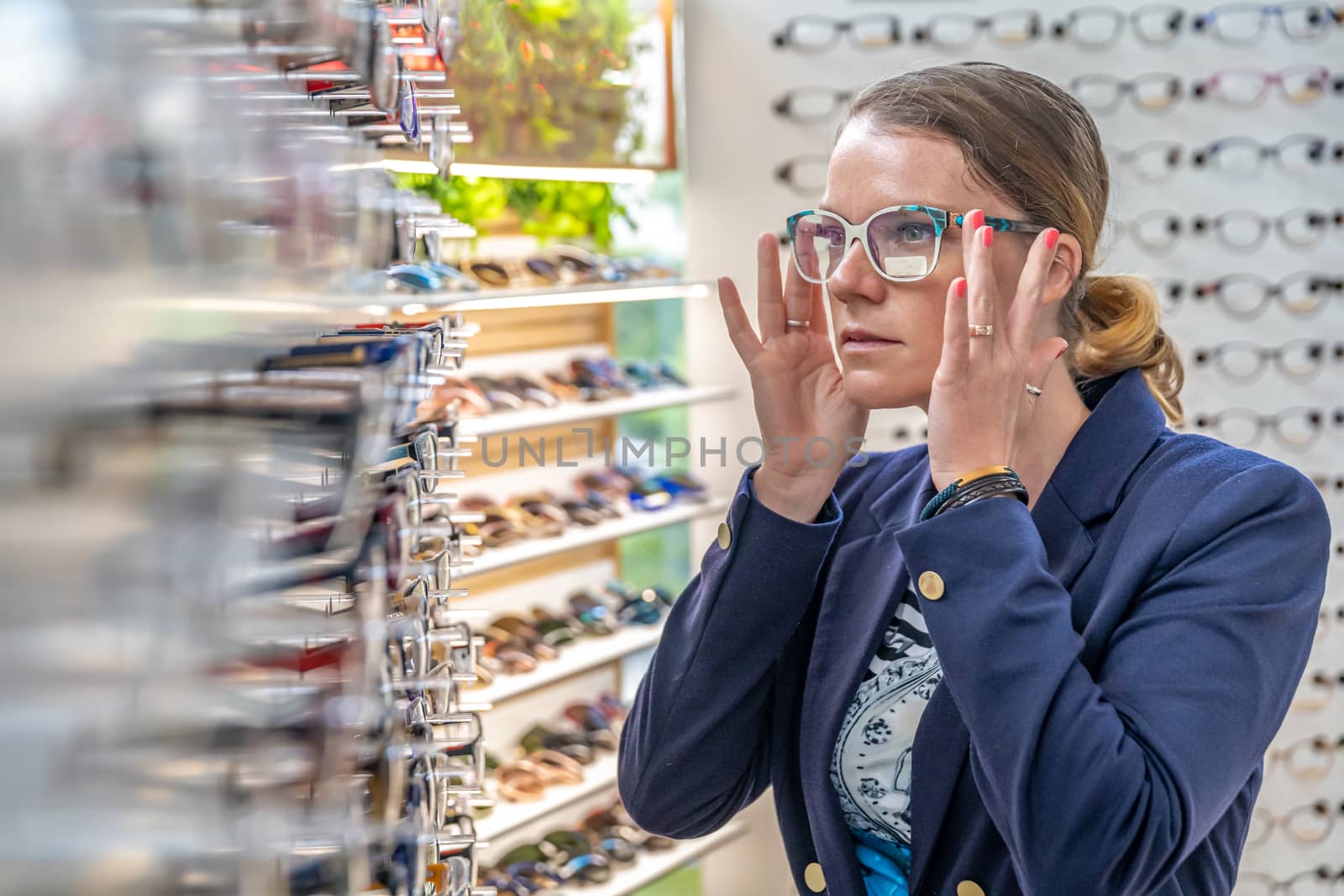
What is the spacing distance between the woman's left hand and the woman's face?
129mm

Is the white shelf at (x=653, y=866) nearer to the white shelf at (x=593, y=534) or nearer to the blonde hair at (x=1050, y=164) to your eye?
the white shelf at (x=593, y=534)

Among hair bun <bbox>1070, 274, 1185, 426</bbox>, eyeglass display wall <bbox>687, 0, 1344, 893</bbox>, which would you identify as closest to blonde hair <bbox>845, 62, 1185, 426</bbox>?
hair bun <bbox>1070, 274, 1185, 426</bbox>

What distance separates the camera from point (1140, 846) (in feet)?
3.27

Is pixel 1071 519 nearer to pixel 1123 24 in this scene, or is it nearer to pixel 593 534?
pixel 593 534

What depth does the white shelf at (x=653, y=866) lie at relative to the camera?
3.32 m

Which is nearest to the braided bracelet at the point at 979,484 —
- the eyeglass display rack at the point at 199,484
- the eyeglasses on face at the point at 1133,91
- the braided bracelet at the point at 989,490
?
the braided bracelet at the point at 989,490

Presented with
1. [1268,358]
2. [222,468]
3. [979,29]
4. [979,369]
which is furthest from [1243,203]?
[222,468]

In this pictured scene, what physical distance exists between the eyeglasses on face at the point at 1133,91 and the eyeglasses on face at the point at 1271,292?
1.87 ft

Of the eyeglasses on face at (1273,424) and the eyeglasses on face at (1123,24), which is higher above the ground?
the eyeglasses on face at (1123,24)

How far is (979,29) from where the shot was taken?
3.62m

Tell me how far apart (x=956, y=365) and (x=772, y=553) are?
322mm

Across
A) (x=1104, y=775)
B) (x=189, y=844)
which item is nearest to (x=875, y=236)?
(x=1104, y=775)

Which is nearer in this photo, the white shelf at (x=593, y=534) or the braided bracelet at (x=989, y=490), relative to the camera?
the braided bracelet at (x=989, y=490)

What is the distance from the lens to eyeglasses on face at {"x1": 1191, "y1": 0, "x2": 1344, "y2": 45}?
3480 millimetres
